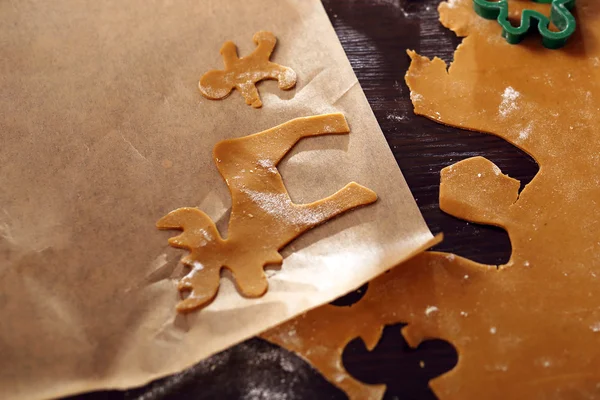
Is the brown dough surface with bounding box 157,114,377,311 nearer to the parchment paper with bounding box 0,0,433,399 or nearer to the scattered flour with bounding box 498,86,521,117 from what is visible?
the parchment paper with bounding box 0,0,433,399

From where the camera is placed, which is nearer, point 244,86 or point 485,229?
point 485,229

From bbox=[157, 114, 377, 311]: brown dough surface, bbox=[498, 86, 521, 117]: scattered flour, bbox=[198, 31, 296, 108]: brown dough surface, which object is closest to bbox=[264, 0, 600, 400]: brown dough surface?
bbox=[498, 86, 521, 117]: scattered flour

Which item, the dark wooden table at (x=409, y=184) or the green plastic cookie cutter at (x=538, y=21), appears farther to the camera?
the green plastic cookie cutter at (x=538, y=21)

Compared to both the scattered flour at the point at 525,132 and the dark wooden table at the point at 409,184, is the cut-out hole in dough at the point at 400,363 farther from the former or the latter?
the scattered flour at the point at 525,132

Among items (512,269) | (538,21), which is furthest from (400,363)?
(538,21)

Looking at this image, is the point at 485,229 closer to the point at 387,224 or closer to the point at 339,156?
the point at 387,224

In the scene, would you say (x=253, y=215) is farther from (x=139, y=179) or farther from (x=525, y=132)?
(x=525, y=132)

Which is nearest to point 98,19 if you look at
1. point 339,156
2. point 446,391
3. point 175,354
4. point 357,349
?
point 339,156

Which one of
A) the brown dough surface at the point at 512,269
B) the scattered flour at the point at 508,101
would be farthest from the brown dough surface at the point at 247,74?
the scattered flour at the point at 508,101
